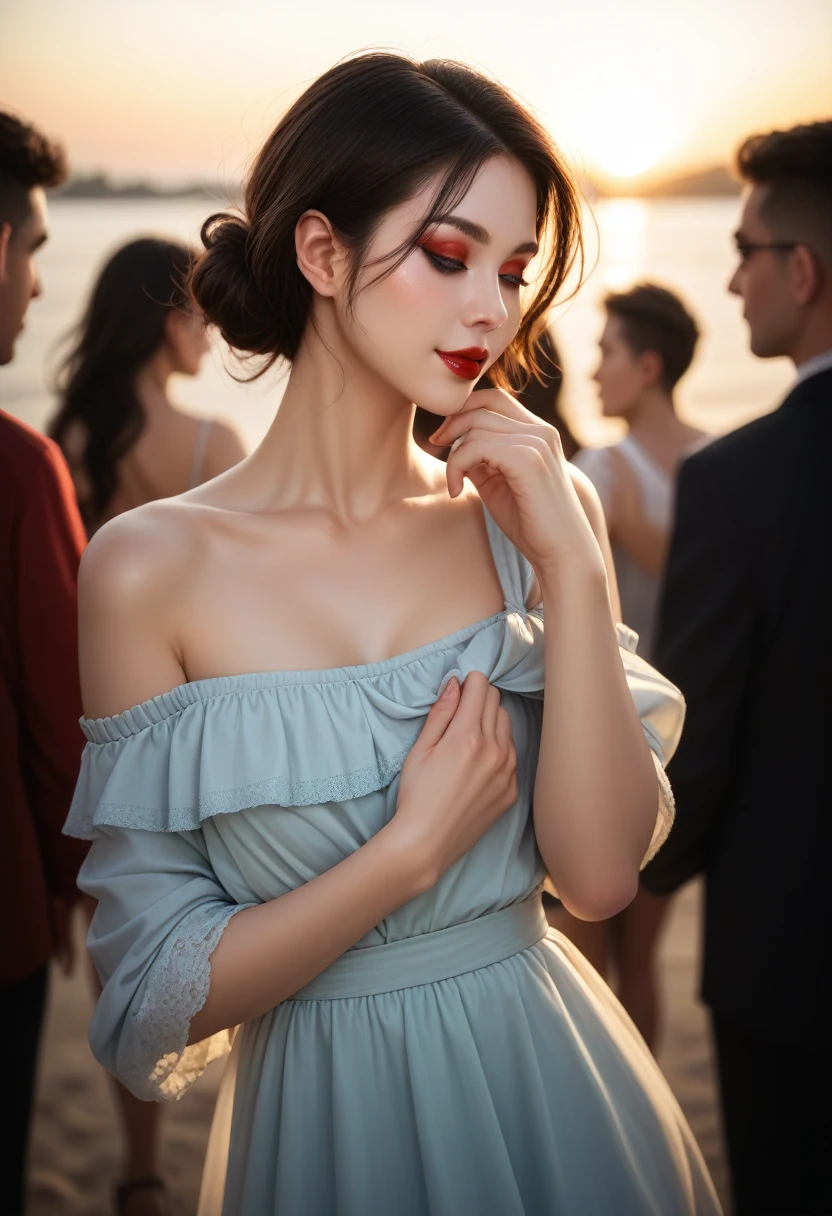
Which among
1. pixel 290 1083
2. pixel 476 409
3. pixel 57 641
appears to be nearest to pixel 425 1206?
pixel 290 1083

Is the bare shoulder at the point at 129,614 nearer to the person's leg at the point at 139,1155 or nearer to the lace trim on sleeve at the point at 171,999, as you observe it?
the lace trim on sleeve at the point at 171,999

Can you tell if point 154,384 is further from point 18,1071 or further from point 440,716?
point 440,716

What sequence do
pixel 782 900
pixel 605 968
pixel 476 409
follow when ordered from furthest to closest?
→ pixel 605 968 < pixel 782 900 < pixel 476 409

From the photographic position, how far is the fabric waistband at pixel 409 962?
4.03 feet

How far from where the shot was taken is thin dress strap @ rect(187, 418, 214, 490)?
2953 mm

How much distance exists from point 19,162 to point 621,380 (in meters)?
1.89

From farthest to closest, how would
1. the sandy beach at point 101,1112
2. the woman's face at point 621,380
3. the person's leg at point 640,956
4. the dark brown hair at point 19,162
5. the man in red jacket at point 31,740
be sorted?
1. the woman's face at point 621,380
2. the person's leg at point 640,956
3. the sandy beach at point 101,1112
4. the dark brown hair at point 19,162
5. the man in red jacket at point 31,740

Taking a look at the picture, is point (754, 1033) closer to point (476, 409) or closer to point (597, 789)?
point (597, 789)

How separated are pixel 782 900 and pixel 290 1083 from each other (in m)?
0.88

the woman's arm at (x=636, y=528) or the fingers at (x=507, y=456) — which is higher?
the fingers at (x=507, y=456)

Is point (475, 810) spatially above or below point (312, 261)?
below

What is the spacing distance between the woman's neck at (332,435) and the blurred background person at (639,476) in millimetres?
1381

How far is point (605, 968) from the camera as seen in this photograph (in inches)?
113

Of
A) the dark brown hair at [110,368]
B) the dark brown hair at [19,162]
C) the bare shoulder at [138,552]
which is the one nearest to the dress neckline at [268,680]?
the bare shoulder at [138,552]
